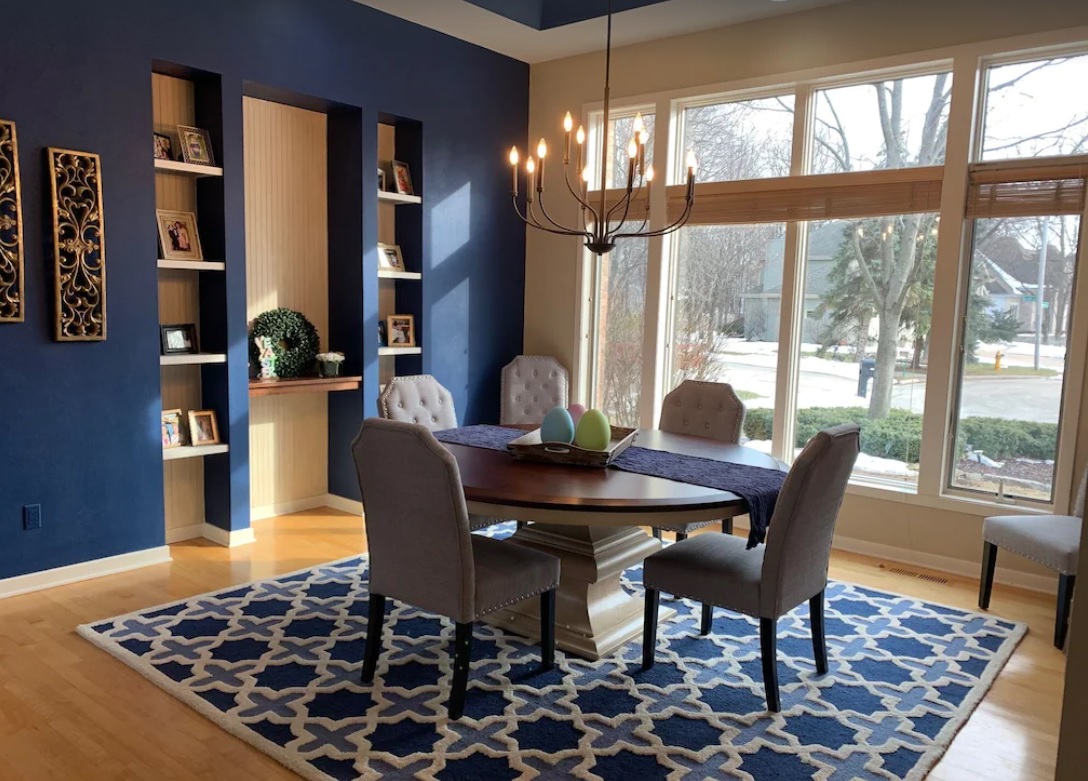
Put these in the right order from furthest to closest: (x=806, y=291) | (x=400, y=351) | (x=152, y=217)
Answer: (x=400, y=351) → (x=806, y=291) → (x=152, y=217)

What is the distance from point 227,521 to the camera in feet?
14.7

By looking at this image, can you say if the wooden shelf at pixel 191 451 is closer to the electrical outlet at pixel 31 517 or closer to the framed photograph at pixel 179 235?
the electrical outlet at pixel 31 517

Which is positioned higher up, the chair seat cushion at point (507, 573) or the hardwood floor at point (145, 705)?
the chair seat cushion at point (507, 573)

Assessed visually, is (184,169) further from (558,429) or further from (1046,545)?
(1046,545)

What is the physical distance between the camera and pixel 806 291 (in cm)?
483

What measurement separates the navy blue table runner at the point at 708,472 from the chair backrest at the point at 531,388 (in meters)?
1.81

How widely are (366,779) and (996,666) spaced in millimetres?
2367

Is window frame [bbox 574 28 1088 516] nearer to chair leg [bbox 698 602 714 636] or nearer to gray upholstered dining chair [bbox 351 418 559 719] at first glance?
chair leg [bbox 698 602 714 636]

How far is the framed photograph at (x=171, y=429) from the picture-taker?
4285 mm

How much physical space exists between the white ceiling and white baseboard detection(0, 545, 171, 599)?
3196 millimetres

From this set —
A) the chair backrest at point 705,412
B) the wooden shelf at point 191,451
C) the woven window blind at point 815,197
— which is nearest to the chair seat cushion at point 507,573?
the chair backrest at point 705,412

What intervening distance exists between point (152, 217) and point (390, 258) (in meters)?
1.55

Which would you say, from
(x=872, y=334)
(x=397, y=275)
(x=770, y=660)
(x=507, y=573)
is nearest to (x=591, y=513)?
(x=507, y=573)

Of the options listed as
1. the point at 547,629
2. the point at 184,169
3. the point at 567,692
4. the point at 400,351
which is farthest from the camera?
the point at 400,351
